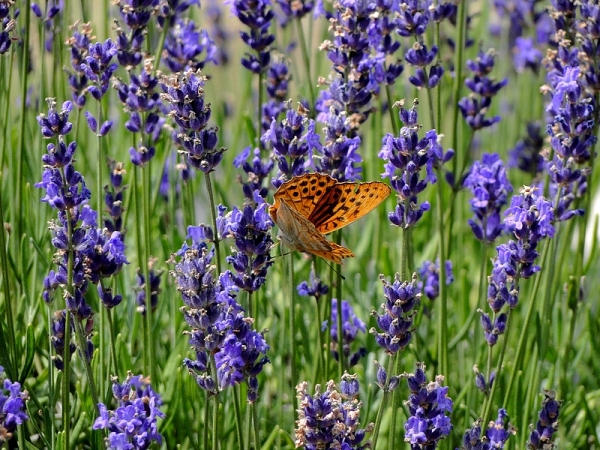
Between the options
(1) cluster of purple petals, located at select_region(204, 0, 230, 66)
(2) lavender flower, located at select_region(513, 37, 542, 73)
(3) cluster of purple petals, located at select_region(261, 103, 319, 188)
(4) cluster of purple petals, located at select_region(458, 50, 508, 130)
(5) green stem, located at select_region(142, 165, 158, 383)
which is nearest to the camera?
(3) cluster of purple petals, located at select_region(261, 103, 319, 188)

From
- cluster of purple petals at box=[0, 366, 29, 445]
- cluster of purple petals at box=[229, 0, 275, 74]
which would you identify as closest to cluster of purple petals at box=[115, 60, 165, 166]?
cluster of purple petals at box=[229, 0, 275, 74]

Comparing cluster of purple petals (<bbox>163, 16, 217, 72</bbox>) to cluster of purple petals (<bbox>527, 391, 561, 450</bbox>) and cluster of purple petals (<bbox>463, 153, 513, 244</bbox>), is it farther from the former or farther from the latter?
cluster of purple petals (<bbox>527, 391, 561, 450</bbox>)

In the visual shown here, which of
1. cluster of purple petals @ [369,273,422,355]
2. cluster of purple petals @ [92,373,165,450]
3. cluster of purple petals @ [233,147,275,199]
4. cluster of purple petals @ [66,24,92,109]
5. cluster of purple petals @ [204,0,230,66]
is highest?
cluster of purple petals @ [204,0,230,66]

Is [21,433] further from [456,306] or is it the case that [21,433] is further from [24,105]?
[456,306]

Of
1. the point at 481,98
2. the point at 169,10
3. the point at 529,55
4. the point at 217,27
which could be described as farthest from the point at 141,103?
the point at 217,27

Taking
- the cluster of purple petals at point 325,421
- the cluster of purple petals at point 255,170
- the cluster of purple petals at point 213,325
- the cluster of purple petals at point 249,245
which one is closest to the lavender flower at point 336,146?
the cluster of purple petals at point 255,170

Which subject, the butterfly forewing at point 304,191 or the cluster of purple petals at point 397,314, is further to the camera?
the butterfly forewing at point 304,191

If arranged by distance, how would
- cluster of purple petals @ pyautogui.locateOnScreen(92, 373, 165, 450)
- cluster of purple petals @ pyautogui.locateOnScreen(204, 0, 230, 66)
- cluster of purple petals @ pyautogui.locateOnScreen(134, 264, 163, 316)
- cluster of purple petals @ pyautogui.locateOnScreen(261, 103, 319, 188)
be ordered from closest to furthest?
cluster of purple petals @ pyautogui.locateOnScreen(92, 373, 165, 450)
cluster of purple petals @ pyautogui.locateOnScreen(261, 103, 319, 188)
cluster of purple petals @ pyautogui.locateOnScreen(134, 264, 163, 316)
cluster of purple petals @ pyautogui.locateOnScreen(204, 0, 230, 66)

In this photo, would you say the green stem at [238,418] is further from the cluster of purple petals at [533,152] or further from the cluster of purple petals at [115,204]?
the cluster of purple petals at [533,152]
